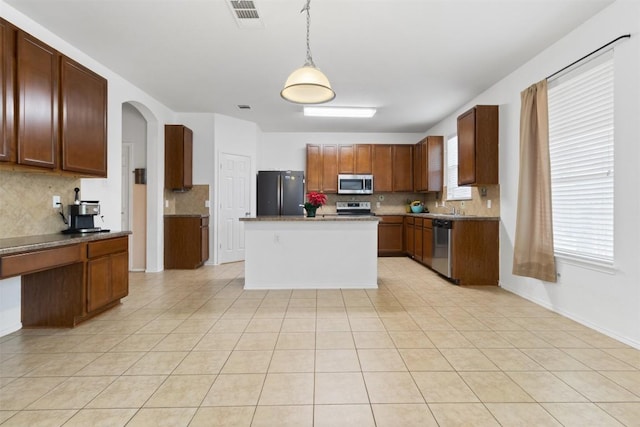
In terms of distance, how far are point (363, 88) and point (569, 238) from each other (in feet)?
10.5

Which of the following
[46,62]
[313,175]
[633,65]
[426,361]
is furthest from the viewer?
[313,175]

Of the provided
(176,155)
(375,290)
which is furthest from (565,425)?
(176,155)

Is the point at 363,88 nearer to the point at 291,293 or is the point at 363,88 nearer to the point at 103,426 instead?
the point at 291,293

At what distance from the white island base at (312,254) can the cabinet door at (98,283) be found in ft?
5.22

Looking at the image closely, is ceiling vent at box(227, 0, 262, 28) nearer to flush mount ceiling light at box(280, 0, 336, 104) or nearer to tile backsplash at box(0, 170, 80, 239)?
flush mount ceiling light at box(280, 0, 336, 104)

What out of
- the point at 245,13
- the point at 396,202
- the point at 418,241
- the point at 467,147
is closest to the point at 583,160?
the point at 467,147

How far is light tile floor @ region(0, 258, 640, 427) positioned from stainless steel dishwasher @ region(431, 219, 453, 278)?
121cm

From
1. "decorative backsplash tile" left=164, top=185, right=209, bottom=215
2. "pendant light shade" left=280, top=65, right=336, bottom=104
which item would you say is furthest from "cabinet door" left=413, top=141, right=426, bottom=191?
"decorative backsplash tile" left=164, top=185, right=209, bottom=215

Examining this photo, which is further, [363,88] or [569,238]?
[363,88]

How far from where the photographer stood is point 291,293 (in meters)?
4.18

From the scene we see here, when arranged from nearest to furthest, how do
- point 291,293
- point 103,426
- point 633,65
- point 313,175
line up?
1. point 103,426
2. point 633,65
3. point 291,293
4. point 313,175

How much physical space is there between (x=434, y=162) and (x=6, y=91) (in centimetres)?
624

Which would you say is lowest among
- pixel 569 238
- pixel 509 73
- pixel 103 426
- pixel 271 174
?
pixel 103 426

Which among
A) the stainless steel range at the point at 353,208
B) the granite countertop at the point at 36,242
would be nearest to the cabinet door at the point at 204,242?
the granite countertop at the point at 36,242
